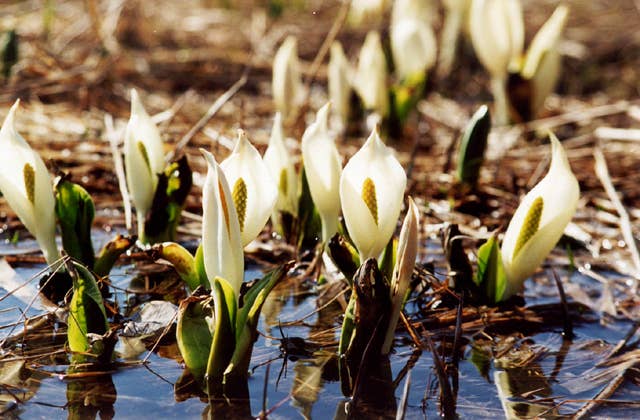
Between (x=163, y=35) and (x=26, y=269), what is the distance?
2.95 meters

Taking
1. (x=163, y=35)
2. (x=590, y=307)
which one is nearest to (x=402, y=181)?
(x=590, y=307)

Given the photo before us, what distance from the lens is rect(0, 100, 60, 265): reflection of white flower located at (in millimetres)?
1445

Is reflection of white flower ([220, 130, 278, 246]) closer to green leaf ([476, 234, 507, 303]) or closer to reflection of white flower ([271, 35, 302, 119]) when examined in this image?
green leaf ([476, 234, 507, 303])

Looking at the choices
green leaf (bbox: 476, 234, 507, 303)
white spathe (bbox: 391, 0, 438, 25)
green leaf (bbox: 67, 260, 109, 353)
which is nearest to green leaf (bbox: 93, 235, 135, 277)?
green leaf (bbox: 67, 260, 109, 353)

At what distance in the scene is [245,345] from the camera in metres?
1.29

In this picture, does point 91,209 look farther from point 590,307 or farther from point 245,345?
point 590,307

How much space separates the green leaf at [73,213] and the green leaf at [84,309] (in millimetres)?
277

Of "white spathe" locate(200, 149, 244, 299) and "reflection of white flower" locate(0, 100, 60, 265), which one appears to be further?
"reflection of white flower" locate(0, 100, 60, 265)

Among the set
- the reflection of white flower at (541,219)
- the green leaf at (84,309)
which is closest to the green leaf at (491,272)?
the reflection of white flower at (541,219)

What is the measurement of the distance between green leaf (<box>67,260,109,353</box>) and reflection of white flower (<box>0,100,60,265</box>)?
0.69ft

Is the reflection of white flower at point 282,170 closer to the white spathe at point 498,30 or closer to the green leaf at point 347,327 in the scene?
the green leaf at point 347,327

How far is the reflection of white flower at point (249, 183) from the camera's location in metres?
1.37

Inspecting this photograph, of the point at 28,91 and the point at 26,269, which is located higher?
the point at 28,91

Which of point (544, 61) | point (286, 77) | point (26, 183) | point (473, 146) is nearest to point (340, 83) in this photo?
point (286, 77)
